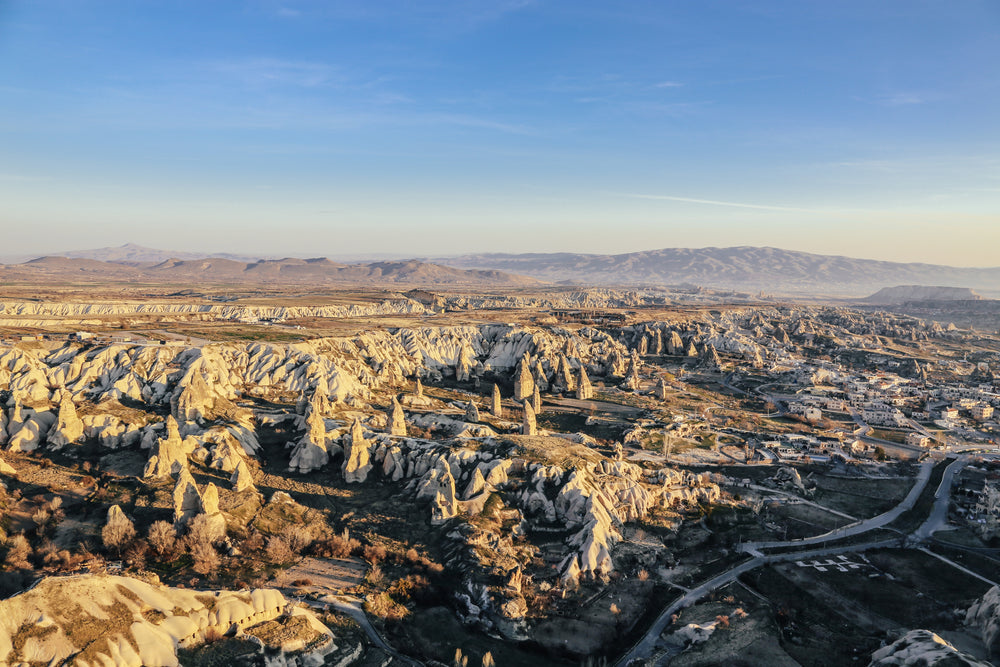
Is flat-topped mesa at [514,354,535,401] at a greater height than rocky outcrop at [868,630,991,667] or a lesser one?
greater

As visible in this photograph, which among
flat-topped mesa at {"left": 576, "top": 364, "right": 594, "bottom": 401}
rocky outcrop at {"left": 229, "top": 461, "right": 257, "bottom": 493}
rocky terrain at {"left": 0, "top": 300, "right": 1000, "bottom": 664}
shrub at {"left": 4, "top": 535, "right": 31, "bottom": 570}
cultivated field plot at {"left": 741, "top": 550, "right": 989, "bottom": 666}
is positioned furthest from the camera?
flat-topped mesa at {"left": 576, "top": 364, "right": 594, "bottom": 401}

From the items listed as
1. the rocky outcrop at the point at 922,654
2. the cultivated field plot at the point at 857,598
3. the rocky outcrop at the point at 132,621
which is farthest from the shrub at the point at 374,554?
the rocky outcrop at the point at 922,654

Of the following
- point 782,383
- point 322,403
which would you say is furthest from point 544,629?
point 782,383

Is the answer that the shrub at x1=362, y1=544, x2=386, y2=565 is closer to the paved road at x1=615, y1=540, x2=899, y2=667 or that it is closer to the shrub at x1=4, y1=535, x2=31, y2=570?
the paved road at x1=615, y1=540, x2=899, y2=667

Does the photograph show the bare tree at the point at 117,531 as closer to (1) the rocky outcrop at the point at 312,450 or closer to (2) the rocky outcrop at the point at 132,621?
(2) the rocky outcrop at the point at 132,621

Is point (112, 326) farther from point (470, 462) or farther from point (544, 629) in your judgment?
→ point (544, 629)

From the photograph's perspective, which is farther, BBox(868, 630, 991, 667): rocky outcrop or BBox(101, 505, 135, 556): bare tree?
BBox(101, 505, 135, 556): bare tree

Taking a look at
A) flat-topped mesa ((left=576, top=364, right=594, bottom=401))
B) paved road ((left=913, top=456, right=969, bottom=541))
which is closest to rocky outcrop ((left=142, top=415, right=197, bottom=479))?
flat-topped mesa ((left=576, top=364, right=594, bottom=401))
